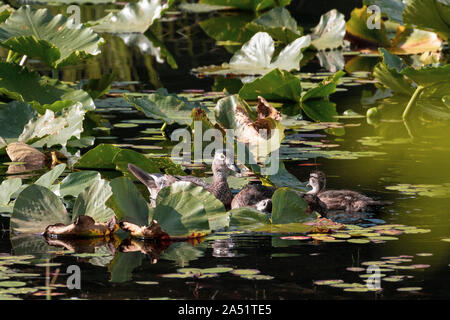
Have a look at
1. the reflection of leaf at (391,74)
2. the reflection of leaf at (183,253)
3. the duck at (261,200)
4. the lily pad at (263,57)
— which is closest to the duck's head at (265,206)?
the duck at (261,200)

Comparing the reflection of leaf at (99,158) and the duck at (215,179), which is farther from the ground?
the reflection of leaf at (99,158)

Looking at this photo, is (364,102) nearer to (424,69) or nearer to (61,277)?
(424,69)

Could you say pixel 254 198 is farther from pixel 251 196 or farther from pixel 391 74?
pixel 391 74

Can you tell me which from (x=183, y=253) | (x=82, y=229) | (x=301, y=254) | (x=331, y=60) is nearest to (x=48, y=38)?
(x=82, y=229)

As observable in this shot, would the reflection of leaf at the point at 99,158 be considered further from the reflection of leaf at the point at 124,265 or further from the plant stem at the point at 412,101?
the plant stem at the point at 412,101

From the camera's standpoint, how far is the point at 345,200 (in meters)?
5.72

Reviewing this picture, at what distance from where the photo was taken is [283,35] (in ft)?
38.8

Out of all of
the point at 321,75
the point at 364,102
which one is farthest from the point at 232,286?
the point at 321,75

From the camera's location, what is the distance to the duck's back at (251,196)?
5.70 metres

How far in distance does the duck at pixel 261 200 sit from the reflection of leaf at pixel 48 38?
236 centimetres

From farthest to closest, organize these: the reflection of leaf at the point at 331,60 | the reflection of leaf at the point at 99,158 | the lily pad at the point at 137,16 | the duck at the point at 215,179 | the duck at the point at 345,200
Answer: the lily pad at the point at 137,16, the reflection of leaf at the point at 331,60, the reflection of leaf at the point at 99,158, the duck at the point at 215,179, the duck at the point at 345,200

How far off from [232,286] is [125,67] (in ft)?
26.2

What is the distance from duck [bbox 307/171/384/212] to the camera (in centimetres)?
567

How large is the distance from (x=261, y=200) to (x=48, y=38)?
9.88 feet
